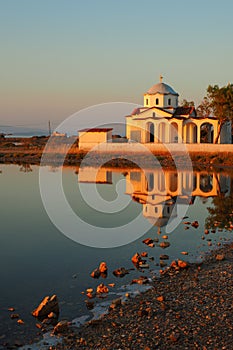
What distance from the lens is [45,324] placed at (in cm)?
905

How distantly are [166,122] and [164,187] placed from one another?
2435cm

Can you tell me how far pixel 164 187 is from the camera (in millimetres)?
31750

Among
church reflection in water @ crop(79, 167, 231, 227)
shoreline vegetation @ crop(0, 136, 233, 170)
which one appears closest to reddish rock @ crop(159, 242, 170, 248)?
church reflection in water @ crop(79, 167, 231, 227)

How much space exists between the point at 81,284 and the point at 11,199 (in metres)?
16.4

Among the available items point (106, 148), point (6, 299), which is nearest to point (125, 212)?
point (6, 299)

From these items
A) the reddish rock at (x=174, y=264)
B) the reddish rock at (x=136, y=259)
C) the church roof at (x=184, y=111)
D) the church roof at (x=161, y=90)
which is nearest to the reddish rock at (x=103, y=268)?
the reddish rock at (x=136, y=259)

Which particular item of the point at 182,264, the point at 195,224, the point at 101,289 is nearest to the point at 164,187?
the point at 195,224

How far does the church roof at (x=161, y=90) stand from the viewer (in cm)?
5847

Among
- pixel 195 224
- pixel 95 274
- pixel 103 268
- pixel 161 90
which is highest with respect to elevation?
pixel 161 90

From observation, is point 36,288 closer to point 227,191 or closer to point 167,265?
point 167,265

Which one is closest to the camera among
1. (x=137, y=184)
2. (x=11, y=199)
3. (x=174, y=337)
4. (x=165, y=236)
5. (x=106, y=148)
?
(x=174, y=337)

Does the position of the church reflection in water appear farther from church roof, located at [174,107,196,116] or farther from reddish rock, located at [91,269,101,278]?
church roof, located at [174,107,196,116]

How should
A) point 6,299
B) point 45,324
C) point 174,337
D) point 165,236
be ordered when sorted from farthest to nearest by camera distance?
point 165,236
point 6,299
point 45,324
point 174,337

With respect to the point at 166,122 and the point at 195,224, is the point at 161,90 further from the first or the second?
the point at 195,224
